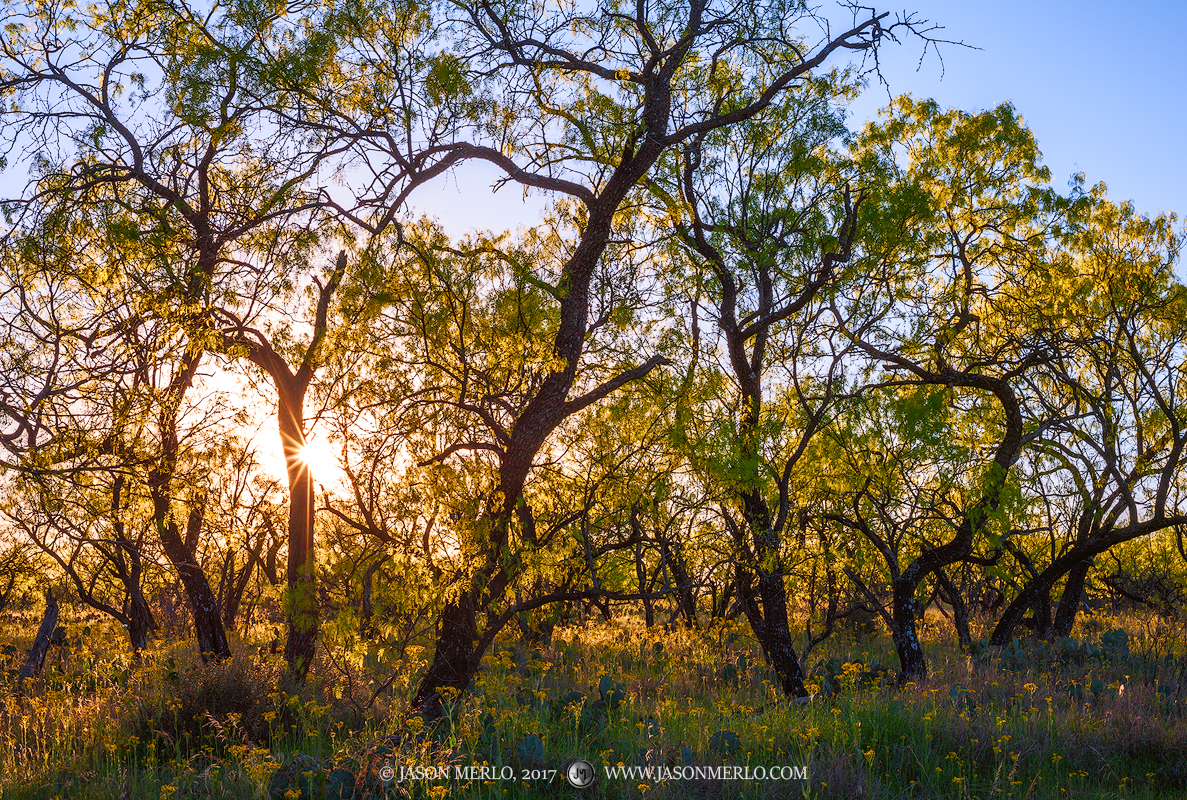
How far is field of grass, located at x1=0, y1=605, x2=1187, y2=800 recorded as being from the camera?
16.1 ft

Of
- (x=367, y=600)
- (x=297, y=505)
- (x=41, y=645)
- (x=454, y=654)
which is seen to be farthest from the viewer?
(x=297, y=505)

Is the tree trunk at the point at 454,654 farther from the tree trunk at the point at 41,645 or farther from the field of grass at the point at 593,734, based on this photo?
the tree trunk at the point at 41,645

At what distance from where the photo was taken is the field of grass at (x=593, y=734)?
4922mm

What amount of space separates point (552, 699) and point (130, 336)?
16.4ft

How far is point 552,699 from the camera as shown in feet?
23.9

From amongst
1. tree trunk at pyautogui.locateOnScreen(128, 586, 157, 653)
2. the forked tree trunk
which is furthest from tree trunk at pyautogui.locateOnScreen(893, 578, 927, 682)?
tree trunk at pyautogui.locateOnScreen(128, 586, 157, 653)

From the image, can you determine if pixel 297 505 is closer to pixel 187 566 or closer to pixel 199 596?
pixel 187 566

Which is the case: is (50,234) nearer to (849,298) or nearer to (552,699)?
(552,699)

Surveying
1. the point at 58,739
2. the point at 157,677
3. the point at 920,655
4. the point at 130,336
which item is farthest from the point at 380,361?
the point at 920,655

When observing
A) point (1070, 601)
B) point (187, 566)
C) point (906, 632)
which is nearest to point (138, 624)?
point (187, 566)

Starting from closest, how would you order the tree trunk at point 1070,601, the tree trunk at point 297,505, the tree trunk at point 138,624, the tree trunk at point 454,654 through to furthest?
1. the tree trunk at point 454,654
2. the tree trunk at point 297,505
3. the tree trunk at point 138,624
4. the tree trunk at point 1070,601

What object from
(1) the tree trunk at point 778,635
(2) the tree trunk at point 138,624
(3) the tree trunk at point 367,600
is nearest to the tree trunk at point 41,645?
(2) the tree trunk at point 138,624

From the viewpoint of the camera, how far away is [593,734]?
607 centimetres

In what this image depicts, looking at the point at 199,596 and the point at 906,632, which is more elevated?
the point at 199,596
